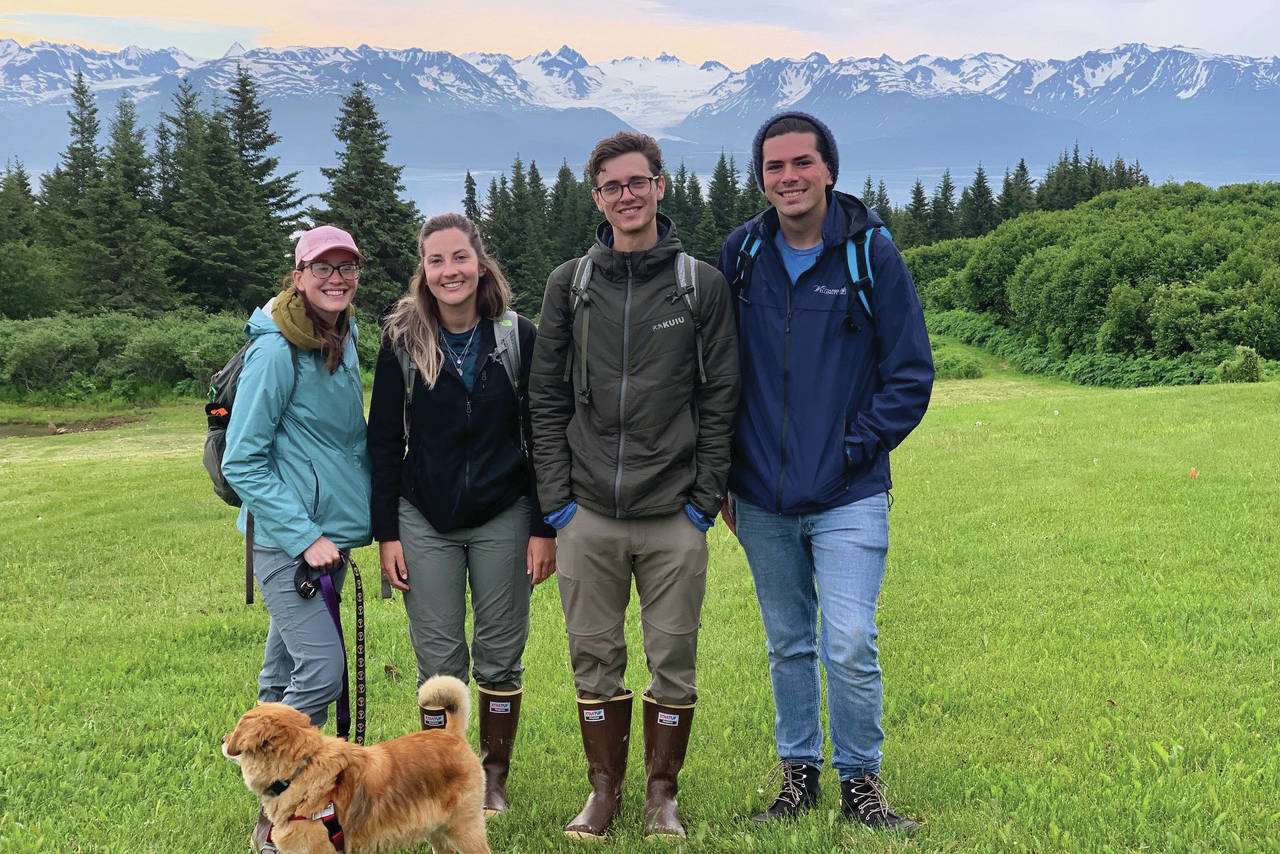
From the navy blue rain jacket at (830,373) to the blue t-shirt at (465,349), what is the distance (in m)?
1.12

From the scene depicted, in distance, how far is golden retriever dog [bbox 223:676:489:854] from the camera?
296 centimetres

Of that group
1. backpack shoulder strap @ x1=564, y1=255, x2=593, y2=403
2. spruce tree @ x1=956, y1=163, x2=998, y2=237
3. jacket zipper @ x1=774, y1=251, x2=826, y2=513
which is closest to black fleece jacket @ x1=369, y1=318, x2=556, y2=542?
backpack shoulder strap @ x1=564, y1=255, x2=593, y2=403

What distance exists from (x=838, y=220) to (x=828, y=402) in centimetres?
72

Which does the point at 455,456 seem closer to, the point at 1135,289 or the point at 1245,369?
the point at 1245,369

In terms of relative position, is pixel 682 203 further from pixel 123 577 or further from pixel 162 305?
pixel 123 577

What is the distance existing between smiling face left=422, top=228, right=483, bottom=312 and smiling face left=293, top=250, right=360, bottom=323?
1.06ft

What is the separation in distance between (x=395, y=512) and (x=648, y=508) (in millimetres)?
1154

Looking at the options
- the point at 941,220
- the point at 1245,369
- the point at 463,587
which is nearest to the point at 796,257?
the point at 463,587

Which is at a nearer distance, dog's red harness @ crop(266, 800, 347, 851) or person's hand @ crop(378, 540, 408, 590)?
dog's red harness @ crop(266, 800, 347, 851)

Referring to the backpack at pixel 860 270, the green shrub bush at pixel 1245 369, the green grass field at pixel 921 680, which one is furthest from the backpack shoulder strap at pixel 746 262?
the green shrub bush at pixel 1245 369

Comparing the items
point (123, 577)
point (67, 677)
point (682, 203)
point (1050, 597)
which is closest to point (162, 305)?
point (123, 577)

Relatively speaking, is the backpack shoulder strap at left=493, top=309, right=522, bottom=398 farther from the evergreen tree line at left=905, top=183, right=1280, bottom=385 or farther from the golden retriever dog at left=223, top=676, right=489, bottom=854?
the evergreen tree line at left=905, top=183, right=1280, bottom=385

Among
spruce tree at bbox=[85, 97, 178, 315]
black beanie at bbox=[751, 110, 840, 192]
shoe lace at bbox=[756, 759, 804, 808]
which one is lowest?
shoe lace at bbox=[756, 759, 804, 808]

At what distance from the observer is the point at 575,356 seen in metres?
3.60
